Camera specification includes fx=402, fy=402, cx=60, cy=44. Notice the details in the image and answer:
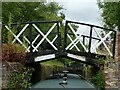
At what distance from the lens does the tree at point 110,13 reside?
700 inches

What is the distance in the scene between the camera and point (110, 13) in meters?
18.4

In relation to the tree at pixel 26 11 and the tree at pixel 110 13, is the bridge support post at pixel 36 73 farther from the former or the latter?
the tree at pixel 110 13

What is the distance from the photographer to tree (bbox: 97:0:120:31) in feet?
58.3

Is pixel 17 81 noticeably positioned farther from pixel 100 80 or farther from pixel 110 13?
pixel 110 13

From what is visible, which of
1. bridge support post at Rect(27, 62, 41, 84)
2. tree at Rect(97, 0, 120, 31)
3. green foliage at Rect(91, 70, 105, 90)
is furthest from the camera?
tree at Rect(97, 0, 120, 31)

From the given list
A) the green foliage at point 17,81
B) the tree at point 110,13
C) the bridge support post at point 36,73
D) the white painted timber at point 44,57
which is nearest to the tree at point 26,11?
the bridge support post at point 36,73

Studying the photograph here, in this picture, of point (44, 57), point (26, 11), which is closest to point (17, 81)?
point (44, 57)

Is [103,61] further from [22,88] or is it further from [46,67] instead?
[46,67]

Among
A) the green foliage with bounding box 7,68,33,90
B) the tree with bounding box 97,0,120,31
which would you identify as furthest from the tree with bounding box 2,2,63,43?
the green foliage with bounding box 7,68,33,90

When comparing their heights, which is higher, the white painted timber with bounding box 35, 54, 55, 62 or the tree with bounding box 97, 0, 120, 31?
the tree with bounding box 97, 0, 120, 31

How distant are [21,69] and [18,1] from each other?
7501 millimetres

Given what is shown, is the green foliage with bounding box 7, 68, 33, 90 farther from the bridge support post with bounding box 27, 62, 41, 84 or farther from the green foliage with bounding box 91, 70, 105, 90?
the bridge support post with bounding box 27, 62, 41, 84

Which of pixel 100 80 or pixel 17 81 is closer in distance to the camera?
pixel 17 81

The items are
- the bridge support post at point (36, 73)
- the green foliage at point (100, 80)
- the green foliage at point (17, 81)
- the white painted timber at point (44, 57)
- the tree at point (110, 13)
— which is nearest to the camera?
the green foliage at point (17, 81)
